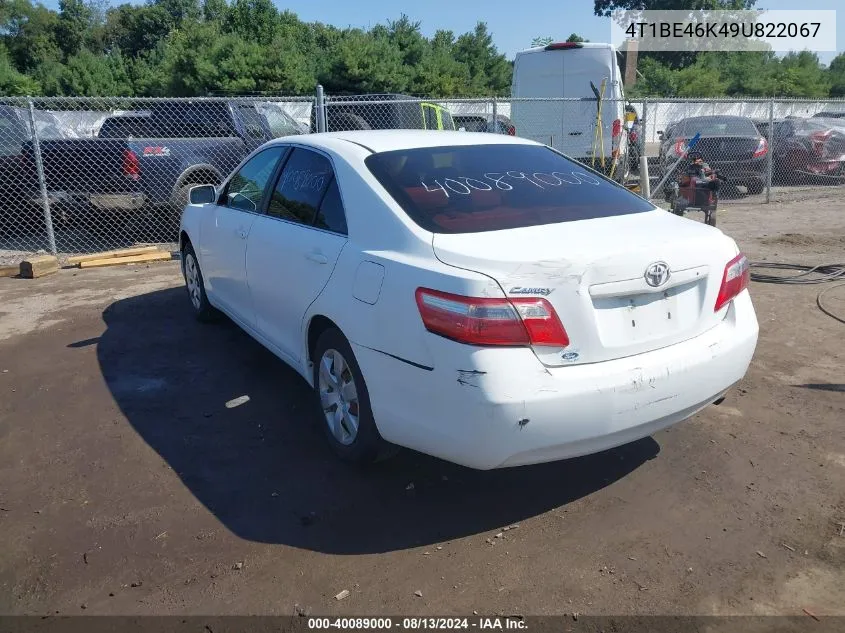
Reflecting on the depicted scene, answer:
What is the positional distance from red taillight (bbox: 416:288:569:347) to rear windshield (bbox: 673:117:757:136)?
13.4 meters

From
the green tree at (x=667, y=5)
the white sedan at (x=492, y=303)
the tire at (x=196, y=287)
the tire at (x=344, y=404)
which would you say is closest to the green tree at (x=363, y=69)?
the tire at (x=196, y=287)

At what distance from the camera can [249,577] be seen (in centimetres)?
301

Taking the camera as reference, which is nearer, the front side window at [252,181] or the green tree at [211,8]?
the front side window at [252,181]

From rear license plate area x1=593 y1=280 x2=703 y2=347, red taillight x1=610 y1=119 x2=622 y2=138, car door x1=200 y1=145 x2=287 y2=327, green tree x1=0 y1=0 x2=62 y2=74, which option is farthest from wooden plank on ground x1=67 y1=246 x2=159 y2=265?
green tree x1=0 y1=0 x2=62 y2=74

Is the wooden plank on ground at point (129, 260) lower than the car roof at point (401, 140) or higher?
lower

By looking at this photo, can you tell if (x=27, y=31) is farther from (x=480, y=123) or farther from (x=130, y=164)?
(x=130, y=164)

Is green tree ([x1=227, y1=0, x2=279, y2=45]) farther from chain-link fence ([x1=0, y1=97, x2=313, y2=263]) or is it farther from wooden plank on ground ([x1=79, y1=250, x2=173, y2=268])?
wooden plank on ground ([x1=79, y1=250, x2=173, y2=268])

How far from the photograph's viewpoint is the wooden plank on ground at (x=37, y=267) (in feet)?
28.1

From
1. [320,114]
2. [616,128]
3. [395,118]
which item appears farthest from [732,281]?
[616,128]

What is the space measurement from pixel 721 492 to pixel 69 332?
5.37 metres

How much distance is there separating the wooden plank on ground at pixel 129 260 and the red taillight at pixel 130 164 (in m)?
0.98

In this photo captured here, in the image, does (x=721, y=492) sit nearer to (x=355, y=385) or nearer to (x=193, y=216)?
(x=355, y=385)

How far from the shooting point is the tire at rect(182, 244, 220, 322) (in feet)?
20.7

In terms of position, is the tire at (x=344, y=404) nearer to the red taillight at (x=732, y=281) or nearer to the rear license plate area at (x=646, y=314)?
the rear license plate area at (x=646, y=314)
